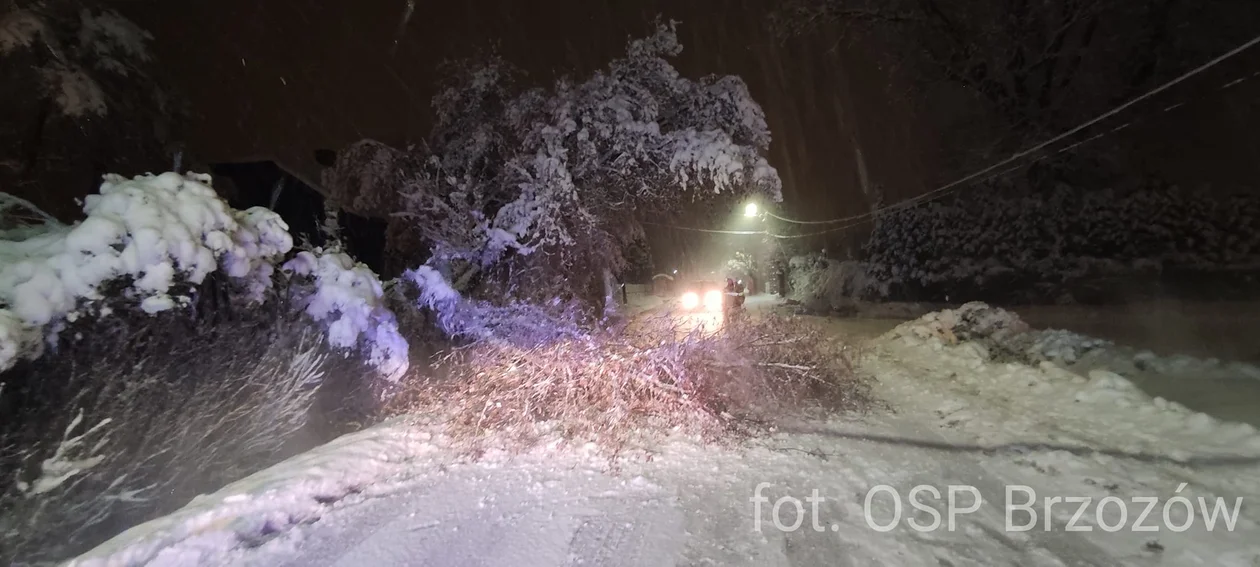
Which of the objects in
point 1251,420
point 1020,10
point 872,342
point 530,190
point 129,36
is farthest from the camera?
point 1020,10

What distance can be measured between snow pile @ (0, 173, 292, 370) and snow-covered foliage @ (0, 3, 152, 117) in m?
3.37

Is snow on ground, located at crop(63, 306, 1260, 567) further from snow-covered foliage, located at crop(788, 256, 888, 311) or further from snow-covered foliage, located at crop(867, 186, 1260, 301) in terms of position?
snow-covered foliage, located at crop(788, 256, 888, 311)

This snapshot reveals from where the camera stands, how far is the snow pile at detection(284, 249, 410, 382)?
659cm

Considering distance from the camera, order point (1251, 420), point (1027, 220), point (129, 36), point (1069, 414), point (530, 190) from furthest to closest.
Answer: point (1027, 220) → point (530, 190) → point (129, 36) → point (1069, 414) → point (1251, 420)

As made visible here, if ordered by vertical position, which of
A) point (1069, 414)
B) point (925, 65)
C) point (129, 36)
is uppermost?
point (925, 65)

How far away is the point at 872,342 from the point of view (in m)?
13.0

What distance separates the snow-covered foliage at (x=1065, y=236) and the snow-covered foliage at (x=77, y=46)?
17.1 meters

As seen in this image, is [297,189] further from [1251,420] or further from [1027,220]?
[1027,220]

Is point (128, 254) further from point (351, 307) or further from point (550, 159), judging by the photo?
point (550, 159)

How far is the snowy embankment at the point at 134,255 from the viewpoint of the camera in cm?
404

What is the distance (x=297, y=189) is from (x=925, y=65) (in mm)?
14900

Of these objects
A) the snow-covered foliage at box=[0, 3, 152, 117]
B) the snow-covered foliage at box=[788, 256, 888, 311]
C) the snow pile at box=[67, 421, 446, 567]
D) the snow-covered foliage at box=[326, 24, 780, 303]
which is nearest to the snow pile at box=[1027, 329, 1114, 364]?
the snow-covered foliage at box=[326, 24, 780, 303]

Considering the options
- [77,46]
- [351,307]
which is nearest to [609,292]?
[351,307]

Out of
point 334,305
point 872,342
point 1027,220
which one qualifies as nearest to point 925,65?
point 1027,220
